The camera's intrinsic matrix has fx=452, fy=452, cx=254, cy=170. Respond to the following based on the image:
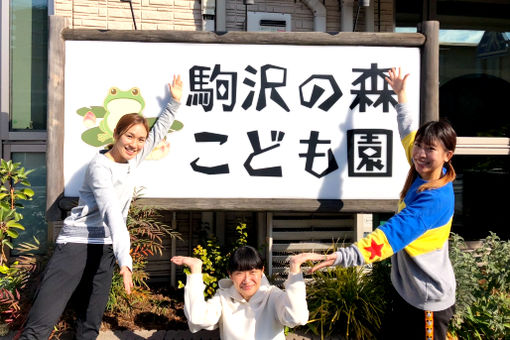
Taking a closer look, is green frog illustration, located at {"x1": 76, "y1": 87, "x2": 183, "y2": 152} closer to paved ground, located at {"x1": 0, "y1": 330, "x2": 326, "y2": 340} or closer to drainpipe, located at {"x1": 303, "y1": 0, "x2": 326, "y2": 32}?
paved ground, located at {"x1": 0, "y1": 330, "x2": 326, "y2": 340}

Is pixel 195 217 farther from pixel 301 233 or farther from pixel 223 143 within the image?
pixel 223 143

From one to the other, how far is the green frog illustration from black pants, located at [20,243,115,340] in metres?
1.15

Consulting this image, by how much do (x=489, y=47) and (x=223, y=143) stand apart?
4140 mm

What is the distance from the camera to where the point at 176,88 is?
3840mm

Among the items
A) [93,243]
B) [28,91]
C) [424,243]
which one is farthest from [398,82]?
[28,91]

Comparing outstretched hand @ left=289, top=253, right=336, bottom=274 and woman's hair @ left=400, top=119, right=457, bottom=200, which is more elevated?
woman's hair @ left=400, top=119, right=457, bottom=200

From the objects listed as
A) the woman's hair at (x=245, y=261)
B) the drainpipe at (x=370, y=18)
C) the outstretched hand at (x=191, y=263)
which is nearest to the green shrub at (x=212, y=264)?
the woman's hair at (x=245, y=261)

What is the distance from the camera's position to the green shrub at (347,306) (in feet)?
12.7

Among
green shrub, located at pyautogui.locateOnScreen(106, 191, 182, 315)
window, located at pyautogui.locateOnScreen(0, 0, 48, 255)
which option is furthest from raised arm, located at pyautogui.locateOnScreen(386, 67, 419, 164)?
window, located at pyautogui.locateOnScreen(0, 0, 48, 255)

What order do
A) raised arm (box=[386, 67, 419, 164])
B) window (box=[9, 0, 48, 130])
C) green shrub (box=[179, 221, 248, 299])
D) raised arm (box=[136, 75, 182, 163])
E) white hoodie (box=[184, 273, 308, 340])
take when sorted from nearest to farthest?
white hoodie (box=[184, 273, 308, 340]) → raised arm (box=[386, 67, 419, 164]) → raised arm (box=[136, 75, 182, 163]) → green shrub (box=[179, 221, 248, 299]) → window (box=[9, 0, 48, 130])

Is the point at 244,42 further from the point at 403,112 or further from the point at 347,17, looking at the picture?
the point at 347,17

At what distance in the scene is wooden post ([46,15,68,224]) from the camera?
3.74 metres

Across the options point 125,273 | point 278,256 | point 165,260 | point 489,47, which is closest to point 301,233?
point 278,256

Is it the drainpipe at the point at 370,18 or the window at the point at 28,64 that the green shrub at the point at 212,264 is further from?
the drainpipe at the point at 370,18
